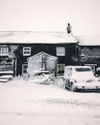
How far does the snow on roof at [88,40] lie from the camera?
44.6ft

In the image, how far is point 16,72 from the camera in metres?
9.77

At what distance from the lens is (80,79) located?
7.59 meters

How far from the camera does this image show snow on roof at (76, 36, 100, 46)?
13.6m

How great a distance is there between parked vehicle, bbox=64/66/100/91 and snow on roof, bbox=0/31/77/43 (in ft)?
18.7

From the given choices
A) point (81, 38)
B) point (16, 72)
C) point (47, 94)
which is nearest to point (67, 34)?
point (81, 38)

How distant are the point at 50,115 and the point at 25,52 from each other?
8986 mm

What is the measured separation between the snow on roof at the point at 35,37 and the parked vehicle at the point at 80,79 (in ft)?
18.7

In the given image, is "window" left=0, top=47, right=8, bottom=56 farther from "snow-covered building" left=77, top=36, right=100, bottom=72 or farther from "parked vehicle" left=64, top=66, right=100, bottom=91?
"parked vehicle" left=64, top=66, right=100, bottom=91

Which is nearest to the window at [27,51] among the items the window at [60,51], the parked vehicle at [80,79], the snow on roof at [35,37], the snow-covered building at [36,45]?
the snow-covered building at [36,45]

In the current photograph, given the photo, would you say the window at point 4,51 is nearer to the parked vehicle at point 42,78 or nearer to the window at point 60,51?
the window at point 60,51

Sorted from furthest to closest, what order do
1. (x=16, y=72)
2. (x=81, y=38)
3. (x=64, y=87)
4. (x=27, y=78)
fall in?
(x=81, y=38) < (x=16, y=72) < (x=27, y=78) < (x=64, y=87)

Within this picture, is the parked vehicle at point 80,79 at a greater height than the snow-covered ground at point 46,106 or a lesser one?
greater

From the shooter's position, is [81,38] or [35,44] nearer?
[35,44]

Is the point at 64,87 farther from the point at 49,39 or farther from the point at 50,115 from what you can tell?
the point at 49,39
